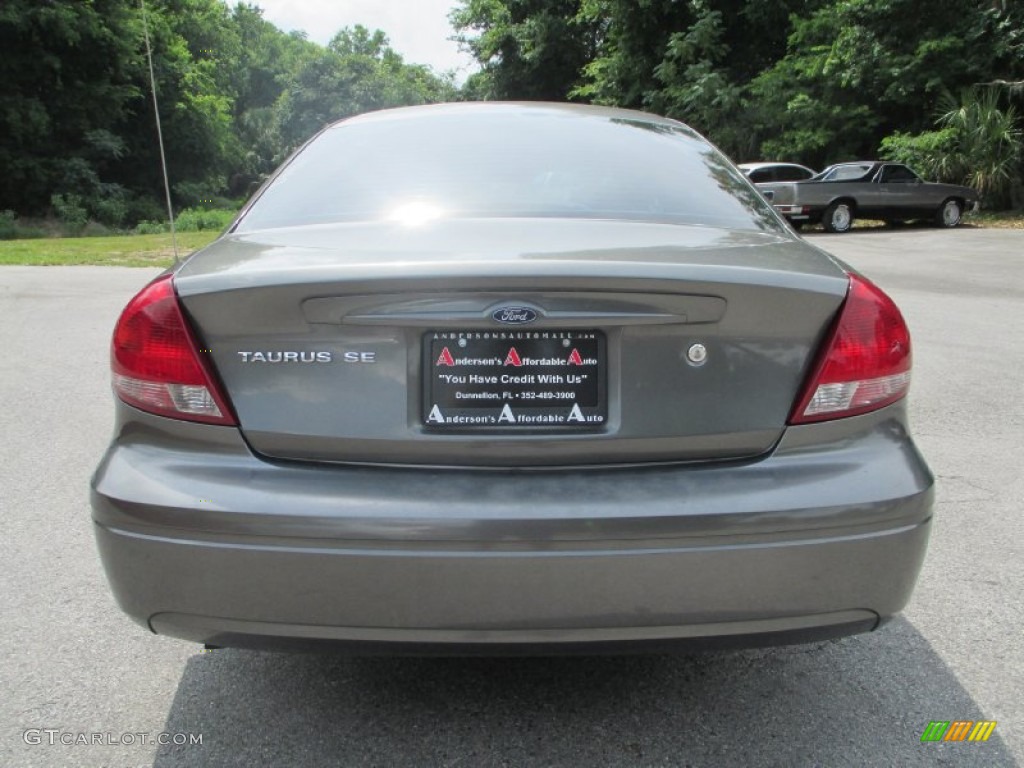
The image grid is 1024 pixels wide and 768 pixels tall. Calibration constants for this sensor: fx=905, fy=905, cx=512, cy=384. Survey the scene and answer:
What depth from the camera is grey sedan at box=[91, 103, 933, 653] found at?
5.99 feet

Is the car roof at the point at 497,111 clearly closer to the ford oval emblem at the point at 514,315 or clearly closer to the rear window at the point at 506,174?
the rear window at the point at 506,174

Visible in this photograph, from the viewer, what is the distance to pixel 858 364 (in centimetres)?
201

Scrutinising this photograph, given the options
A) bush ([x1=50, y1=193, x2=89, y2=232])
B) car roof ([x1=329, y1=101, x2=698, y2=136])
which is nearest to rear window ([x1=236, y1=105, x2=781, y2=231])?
car roof ([x1=329, y1=101, x2=698, y2=136])

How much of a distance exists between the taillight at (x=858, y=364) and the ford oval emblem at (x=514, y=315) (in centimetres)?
62

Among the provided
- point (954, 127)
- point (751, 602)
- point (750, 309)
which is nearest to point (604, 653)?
point (751, 602)

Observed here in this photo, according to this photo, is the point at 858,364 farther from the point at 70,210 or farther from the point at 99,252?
the point at 70,210

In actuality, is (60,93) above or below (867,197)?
→ above

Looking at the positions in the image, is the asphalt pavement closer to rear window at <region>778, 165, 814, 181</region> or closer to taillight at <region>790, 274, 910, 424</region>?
taillight at <region>790, 274, 910, 424</region>

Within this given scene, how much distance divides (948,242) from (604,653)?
17.8 metres

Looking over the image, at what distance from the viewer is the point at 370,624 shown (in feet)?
6.11

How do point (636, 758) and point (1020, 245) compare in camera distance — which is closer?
point (636, 758)

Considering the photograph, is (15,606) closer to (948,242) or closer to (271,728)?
(271,728)

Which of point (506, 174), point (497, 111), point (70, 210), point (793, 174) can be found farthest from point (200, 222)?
point (506, 174)

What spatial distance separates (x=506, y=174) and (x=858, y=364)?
3.85 ft
